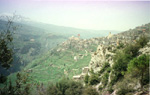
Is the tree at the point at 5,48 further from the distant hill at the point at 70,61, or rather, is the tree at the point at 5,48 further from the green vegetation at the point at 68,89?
the distant hill at the point at 70,61

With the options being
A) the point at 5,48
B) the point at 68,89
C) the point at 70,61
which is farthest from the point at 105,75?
the point at 70,61

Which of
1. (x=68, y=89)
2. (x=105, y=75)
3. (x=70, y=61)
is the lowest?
(x=70, y=61)

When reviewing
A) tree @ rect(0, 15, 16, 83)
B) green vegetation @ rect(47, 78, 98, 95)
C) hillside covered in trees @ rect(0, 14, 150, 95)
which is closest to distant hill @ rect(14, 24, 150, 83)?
Result: hillside covered in trees @ rect(0, 14, 150, 95)

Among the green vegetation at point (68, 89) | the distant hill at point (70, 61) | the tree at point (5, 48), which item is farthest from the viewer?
the distant hill at point (70, 61)

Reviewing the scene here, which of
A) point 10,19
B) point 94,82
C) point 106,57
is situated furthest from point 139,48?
point 10,19

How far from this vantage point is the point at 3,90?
9.22 metres

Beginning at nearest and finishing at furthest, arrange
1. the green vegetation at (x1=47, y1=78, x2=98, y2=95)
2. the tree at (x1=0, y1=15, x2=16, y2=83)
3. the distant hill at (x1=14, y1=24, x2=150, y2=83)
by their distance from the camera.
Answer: the tree at (x1=0, y1=15, x2=16, y2=83), the green vegetation at (x1=47, y1=78, x2=98, y2=95), the distant hill at (x1=14, y1=24, x2=150, y2=83)

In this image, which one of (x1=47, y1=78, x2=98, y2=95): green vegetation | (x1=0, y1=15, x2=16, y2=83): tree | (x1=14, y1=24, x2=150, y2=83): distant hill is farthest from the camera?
(x1=14, y1=24, x2=150, y2=83): distant hill

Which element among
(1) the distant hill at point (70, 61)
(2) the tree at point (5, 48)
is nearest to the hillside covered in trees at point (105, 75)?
(2) the tree at point (5, 48)

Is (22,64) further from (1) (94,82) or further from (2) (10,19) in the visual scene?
(2) (10,19)

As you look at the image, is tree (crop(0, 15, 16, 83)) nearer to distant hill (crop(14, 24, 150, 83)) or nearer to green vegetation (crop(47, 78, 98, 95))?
green vegetation (crop(47, 78, 98, 95))

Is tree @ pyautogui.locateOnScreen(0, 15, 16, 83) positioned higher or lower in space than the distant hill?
higher

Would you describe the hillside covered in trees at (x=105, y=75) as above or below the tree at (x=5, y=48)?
below

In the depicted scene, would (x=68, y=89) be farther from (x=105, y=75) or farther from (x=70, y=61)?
(x=70, y=61)
